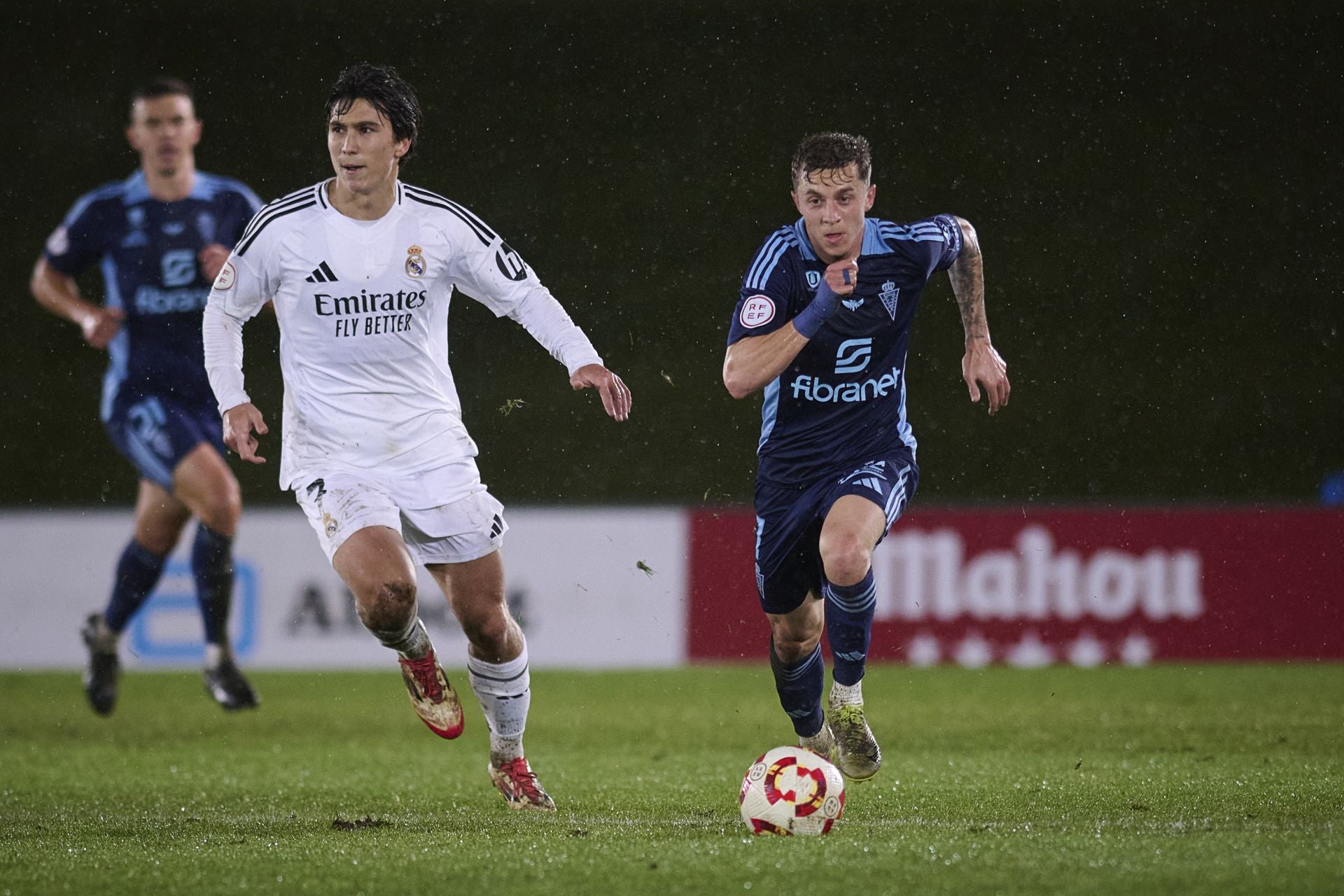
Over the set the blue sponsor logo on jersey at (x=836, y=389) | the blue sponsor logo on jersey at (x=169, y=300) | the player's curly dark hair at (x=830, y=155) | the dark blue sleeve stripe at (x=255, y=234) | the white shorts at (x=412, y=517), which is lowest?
the white shorts at (x=412, y=517)

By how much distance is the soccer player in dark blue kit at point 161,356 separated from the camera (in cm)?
748

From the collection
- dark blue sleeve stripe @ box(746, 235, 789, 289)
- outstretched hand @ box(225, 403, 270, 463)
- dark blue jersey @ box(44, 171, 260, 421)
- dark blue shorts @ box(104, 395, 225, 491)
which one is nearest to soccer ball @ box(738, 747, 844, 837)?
dark blue sleeve stripe @ box(746, 235, 789, 289)

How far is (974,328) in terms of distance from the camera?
5.24 meters

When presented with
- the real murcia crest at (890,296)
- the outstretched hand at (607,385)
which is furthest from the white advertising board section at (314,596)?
the outstretched hand at (607,385)

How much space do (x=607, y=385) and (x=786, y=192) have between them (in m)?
6.76

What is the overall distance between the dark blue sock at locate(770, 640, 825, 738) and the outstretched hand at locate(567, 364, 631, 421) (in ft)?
3.54

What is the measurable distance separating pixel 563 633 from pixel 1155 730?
4.57 meters

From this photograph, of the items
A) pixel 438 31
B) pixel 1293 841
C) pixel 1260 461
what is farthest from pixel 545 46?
pixel 1293 841

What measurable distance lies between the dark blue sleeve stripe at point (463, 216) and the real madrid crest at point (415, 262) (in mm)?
181

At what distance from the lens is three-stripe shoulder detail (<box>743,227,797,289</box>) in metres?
4.92

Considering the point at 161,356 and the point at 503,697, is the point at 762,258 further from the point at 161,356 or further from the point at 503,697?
the point at 161,356

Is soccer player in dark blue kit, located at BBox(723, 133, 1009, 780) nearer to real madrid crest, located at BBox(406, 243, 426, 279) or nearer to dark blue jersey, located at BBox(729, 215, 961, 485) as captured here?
dark blue jersey, located at BBox(729, 215, 961, 485)

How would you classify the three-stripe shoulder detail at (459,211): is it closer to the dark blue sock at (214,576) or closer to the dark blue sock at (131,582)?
the dark blue sock at (214,576)

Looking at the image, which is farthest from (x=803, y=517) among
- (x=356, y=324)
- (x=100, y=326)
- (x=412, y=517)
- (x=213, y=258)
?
(x=100, y=326)
